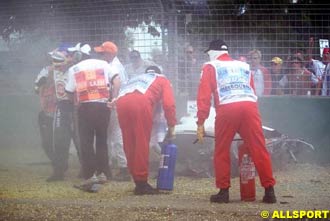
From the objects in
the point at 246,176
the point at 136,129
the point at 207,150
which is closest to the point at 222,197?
the point at 246,176

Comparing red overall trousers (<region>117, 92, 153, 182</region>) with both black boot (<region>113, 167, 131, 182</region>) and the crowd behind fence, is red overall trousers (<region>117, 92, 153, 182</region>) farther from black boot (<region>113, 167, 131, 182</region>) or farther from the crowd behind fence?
the crowd behind fence

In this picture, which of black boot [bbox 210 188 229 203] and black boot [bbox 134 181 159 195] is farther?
black boot [bbox 134 181 159 195]

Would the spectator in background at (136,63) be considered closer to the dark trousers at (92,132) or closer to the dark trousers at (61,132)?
the dark trousers at (61,132)

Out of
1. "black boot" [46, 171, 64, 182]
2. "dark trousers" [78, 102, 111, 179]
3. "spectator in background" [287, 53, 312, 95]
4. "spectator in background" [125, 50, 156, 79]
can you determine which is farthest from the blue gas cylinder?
"spectator in background" [287, 53, 312, 95]

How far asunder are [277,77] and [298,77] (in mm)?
348

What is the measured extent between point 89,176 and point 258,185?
226 centimetres

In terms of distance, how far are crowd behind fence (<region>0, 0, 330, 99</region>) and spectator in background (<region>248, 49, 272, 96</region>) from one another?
0.05 ft

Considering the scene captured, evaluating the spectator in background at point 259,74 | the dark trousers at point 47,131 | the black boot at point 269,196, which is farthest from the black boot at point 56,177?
the spectator in background at point 259,74

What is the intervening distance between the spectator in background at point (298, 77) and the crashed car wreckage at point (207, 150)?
0.97 metres

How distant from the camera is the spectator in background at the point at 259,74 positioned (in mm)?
10273

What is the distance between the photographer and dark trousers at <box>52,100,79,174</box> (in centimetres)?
870

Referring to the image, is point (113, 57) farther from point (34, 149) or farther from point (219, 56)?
point (34, 149)

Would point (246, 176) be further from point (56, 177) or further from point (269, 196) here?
point (56, 177)

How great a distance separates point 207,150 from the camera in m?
8.98
